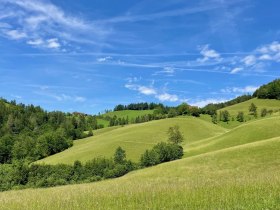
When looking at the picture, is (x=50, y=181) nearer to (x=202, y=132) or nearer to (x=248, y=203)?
(x=202, y=132)

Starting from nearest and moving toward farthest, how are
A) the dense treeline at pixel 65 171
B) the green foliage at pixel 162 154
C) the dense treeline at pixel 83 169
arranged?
the green foliage at pixel 162 154
the dense treeline at pixel 83 169
the dense treeline at pixel 65 171

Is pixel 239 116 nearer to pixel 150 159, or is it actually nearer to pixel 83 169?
pixel 150 159

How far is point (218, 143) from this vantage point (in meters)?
90.1

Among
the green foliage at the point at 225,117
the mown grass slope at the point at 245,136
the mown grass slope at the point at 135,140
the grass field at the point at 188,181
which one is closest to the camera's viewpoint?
the grass field at the point at 188,181

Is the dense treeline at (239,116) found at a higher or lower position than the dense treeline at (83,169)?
higher

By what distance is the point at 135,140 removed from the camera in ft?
436

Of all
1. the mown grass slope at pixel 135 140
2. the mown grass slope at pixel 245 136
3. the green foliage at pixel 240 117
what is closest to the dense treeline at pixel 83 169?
the mown grass slope at pixel 245 136

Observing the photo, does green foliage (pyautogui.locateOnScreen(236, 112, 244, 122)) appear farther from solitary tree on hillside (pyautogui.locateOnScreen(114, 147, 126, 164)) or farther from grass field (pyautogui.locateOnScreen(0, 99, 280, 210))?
solitary tree on hillside (pyautogui.locateOnScreen(114, 147, 126, 164))

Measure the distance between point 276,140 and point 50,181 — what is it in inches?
2166

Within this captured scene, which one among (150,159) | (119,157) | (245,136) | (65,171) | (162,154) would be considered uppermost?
(245,136)

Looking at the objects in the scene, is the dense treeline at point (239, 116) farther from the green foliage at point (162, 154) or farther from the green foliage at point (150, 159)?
the green foliage at point (150, 159)

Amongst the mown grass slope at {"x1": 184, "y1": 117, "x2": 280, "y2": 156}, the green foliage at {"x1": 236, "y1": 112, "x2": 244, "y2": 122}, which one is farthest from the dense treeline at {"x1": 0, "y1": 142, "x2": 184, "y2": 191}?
the green foliage at {"x1": 236, "y1": 112, "x2": 244, "y2": 122}

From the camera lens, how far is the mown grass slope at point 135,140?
4641 inches

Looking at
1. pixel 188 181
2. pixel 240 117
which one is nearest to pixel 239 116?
pixel 240 117
